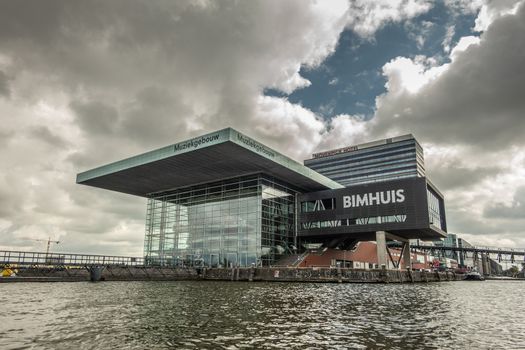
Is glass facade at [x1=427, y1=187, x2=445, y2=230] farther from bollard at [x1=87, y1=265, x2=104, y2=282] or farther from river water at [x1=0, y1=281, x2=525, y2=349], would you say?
bollard at [x1=87, y1=265, x2=104, y2=282]

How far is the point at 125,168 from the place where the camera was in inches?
2371

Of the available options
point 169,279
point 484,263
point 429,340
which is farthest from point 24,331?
point 484,263

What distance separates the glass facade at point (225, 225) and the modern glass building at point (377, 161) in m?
98.5

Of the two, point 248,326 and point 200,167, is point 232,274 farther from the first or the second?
point 248,326

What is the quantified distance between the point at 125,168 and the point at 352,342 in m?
54.0

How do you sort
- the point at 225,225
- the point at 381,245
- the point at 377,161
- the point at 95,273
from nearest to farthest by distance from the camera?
the point at 95,273 → the point at 381,245 → the point at 225,225 → the point at 377,161

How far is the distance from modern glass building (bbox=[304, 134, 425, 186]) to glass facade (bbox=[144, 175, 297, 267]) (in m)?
98.5

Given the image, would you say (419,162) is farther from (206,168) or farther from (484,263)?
(206,168)

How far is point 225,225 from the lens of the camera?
204 ft

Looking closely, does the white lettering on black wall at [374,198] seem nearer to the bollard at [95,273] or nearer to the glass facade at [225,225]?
the glass facade at [225,225]

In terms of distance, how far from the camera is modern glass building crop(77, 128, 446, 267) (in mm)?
57094

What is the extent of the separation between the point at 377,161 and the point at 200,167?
11622 cm

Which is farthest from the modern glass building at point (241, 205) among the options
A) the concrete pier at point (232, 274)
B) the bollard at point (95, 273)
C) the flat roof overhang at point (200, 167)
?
the bollard at point (95, 273)

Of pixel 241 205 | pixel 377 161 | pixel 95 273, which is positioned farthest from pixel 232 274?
pixel 377 161
